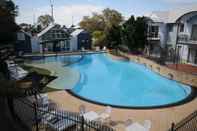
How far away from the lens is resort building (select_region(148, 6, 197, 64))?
24609mm

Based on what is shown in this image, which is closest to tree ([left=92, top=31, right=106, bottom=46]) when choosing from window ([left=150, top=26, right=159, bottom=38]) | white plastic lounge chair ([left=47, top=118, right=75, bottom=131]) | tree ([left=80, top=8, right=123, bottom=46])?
tree ([left=80, top=8, right=123, bottom=46])

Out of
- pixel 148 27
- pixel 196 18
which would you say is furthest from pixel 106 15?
pixel 196 18

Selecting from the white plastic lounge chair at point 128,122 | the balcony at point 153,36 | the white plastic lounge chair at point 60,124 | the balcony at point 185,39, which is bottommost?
the white plastic lounge chair at point 128,122

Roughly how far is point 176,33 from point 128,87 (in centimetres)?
1260

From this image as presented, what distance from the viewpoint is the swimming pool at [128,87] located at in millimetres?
15664

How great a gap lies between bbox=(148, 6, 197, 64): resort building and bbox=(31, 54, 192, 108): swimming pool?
5.26 meters

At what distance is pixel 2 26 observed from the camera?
17.2 meters

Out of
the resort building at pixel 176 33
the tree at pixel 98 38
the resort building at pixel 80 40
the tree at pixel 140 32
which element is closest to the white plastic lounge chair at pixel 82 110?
the resort building at pixel 176 33

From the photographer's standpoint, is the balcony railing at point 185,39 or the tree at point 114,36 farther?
the tree at point 114,36

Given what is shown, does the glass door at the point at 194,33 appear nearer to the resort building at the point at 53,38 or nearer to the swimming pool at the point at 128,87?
the swimming pool at the point at 128,87

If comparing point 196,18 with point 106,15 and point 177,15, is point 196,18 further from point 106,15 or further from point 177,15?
point 106,15

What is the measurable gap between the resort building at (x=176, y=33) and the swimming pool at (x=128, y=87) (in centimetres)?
526

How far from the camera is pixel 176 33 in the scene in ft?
88.3

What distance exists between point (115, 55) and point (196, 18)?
1483 centimetres
